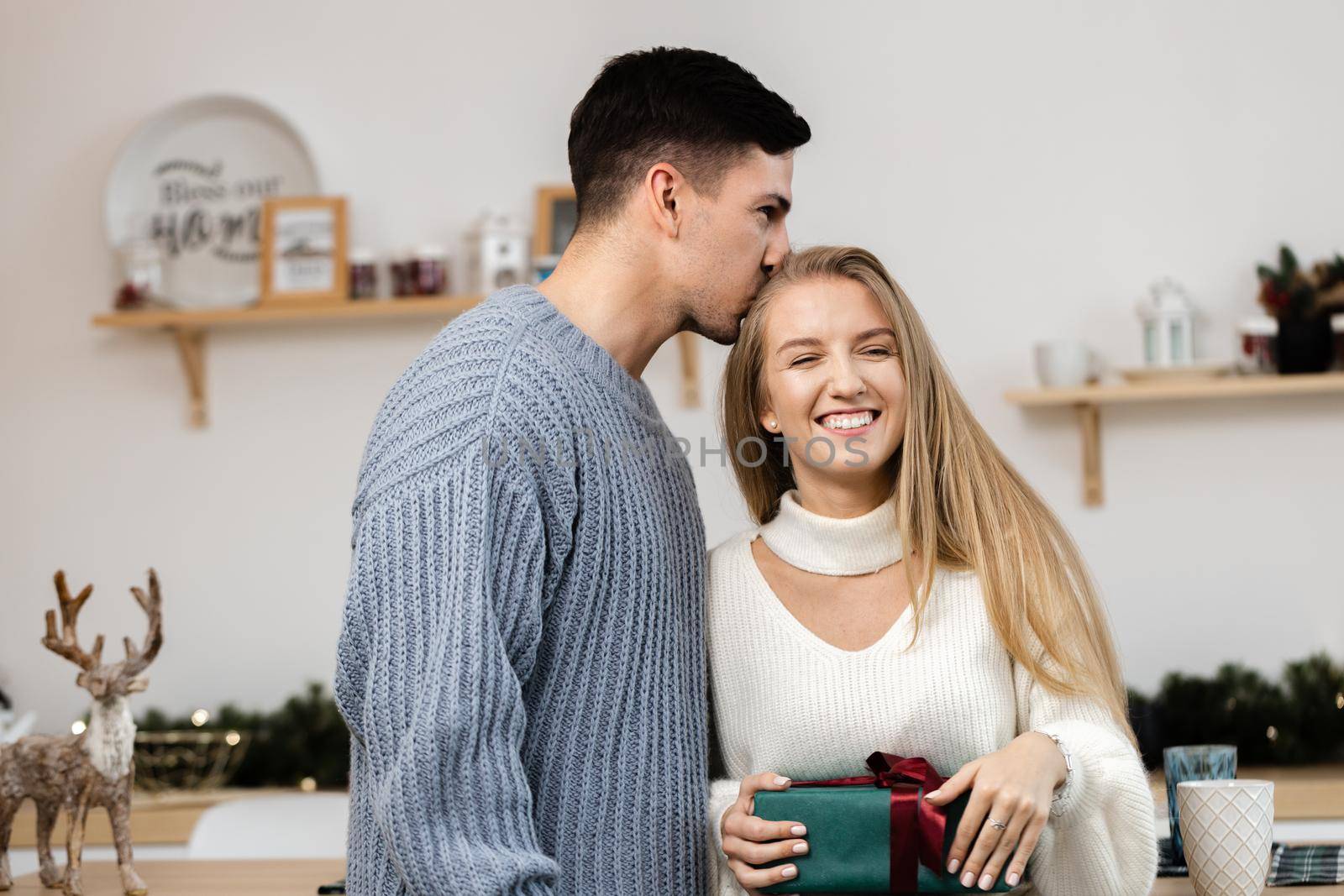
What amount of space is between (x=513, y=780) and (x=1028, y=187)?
6.53 ft

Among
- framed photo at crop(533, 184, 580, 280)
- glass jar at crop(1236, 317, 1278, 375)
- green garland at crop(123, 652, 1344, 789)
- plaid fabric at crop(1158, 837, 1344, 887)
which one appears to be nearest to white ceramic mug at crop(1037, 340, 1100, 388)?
glass jar at crop(1236, 317, 1278, 375)

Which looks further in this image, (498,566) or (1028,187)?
(1028,187)

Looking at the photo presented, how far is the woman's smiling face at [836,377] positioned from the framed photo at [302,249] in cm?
161

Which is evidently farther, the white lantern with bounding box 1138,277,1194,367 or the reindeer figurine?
the white lantern with bounding box 1138,277,1194,367

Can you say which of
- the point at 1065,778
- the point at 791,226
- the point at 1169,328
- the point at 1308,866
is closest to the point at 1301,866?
the point at 1308,866

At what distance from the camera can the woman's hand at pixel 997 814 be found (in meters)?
1.13

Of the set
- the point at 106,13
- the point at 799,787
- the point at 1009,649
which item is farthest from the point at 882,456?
the point at 106,13

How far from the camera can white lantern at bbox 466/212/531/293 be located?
2.71 meters

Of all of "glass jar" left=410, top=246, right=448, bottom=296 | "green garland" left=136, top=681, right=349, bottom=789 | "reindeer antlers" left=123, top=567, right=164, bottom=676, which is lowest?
"green garland" left=136, top=681, right=349, bottom=789

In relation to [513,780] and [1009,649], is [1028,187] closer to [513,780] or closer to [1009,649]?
[1009,649]

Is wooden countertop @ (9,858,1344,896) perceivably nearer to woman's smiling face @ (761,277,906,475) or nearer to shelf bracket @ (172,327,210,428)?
woman's smiling face @ (761,277,906,475)

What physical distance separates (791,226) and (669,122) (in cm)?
146

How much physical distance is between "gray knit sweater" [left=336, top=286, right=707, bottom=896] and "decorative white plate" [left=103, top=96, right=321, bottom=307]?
6.00ft

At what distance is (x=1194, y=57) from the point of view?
8.67 ft
